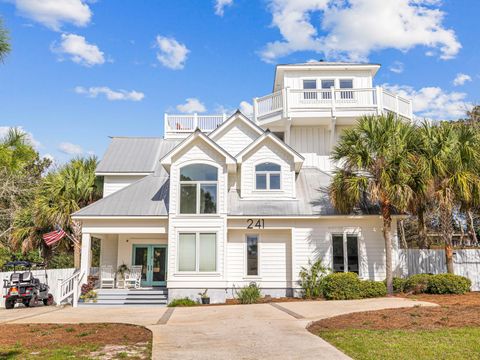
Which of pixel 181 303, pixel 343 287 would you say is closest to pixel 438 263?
pixel 343 287

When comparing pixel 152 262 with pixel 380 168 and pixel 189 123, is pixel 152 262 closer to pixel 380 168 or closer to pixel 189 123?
pixel 189 123

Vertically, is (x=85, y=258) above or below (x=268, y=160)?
below

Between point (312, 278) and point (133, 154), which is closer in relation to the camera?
point (312, 278)

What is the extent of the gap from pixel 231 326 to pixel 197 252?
25.1ft

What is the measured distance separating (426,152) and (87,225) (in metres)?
15.5

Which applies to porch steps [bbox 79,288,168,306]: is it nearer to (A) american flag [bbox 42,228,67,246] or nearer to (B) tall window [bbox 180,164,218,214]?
(A) american flag [bbox 42,228,67,246]

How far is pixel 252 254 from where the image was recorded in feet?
65.3

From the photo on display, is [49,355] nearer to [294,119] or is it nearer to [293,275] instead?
[293,275]

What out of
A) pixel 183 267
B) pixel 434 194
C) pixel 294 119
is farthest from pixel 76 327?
pixel 294 119

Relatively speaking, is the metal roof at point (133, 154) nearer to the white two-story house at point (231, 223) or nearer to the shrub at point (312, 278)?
the white two-story house at point (231, 223)

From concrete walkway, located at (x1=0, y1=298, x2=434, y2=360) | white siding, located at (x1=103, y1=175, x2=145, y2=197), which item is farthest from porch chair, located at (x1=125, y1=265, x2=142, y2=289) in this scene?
white siding, located at (x1=103, y1=175, x2=145, y2=197)

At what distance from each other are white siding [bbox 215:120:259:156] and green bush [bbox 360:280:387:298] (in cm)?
929

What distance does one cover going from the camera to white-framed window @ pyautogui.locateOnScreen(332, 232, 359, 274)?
1942 centimetres

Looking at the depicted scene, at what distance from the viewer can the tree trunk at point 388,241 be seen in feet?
58.2
